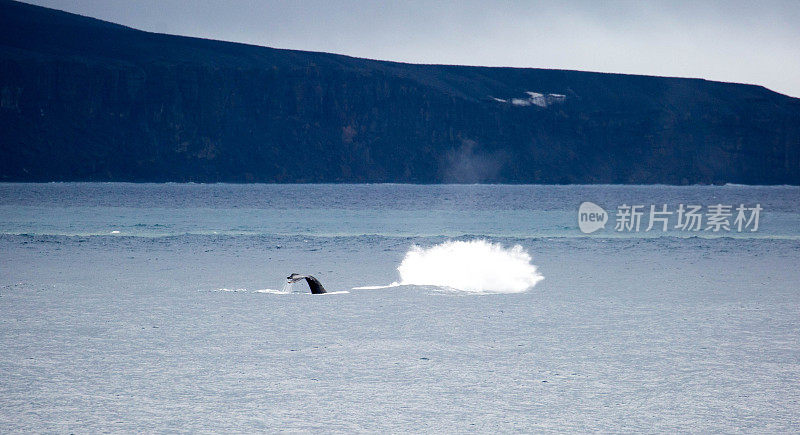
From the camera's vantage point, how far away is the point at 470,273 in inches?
775

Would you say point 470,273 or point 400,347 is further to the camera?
point 470,273

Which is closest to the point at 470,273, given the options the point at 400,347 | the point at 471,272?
the point at 471,272

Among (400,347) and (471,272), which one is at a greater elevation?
(471,272)

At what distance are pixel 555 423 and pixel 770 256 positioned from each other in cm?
2259

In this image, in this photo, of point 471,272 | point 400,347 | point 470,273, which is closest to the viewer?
point 400,347

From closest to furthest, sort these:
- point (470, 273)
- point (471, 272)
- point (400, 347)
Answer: point (400, 347) < point (470, 273) < point (471, 272)

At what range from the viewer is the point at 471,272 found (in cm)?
1980

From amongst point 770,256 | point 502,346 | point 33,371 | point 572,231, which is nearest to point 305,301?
point 502,346

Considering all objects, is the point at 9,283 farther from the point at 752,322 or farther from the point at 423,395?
the point at 752,322

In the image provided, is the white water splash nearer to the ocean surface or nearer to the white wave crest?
the white wave crest

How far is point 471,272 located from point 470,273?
0.12 m

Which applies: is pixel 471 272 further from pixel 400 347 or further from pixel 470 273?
pixel 400 347

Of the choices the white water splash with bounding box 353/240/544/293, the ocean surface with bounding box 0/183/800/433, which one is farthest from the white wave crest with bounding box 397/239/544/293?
the ocean surface with bounding box 0/183/800/433

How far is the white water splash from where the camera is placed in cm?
1806
